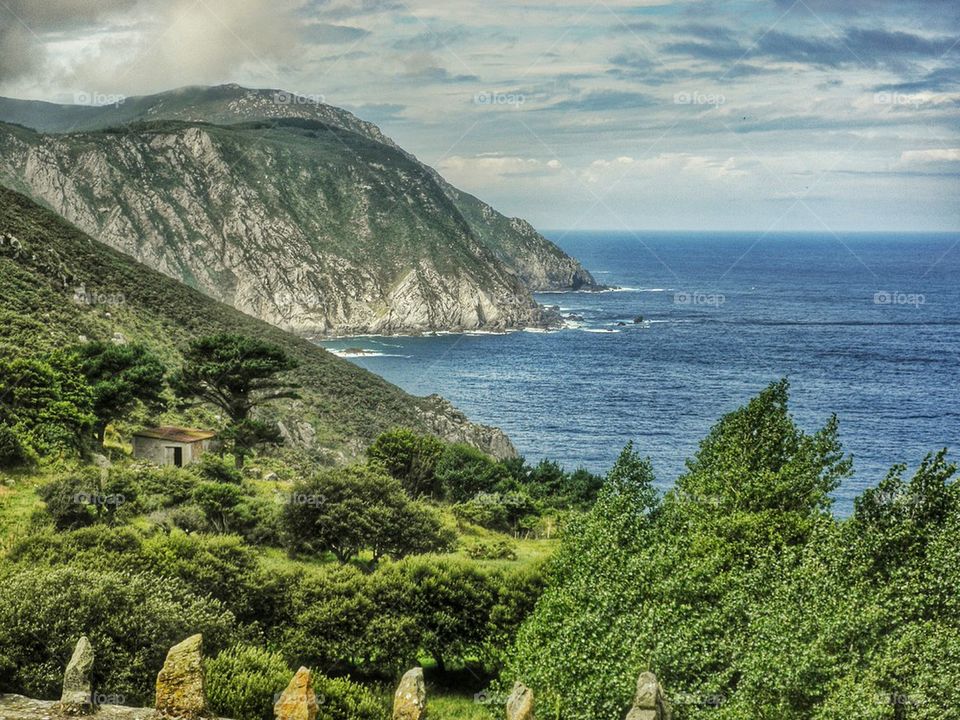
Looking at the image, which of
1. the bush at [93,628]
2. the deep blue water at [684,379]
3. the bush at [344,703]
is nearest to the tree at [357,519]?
the bush at [93,628]

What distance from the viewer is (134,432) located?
146 ft

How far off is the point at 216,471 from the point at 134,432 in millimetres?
7927

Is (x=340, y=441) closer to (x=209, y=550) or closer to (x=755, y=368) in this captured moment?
(x=209, y=550)

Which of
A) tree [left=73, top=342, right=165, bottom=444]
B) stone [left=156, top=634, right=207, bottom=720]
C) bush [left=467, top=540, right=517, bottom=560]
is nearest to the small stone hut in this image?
tree [left=73, top=342, right=165, bottom=444]

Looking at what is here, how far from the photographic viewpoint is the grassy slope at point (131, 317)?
194ft

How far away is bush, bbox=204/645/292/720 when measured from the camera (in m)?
17.3

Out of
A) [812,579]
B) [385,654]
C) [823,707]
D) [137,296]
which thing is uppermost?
[137,296]

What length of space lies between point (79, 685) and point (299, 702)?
3667 millimetres

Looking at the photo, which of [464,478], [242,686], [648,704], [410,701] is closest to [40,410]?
[464,478]

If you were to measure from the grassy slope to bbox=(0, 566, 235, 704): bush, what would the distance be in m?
33.4

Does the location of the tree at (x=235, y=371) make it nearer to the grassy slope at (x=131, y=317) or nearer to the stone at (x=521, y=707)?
the grassy slope at (x=131, y=317)

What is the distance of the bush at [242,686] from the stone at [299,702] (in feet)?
16.3

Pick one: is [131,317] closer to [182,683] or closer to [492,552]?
[492,552]

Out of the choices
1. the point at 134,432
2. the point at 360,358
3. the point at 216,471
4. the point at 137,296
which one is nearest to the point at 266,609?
the point at 216,471
